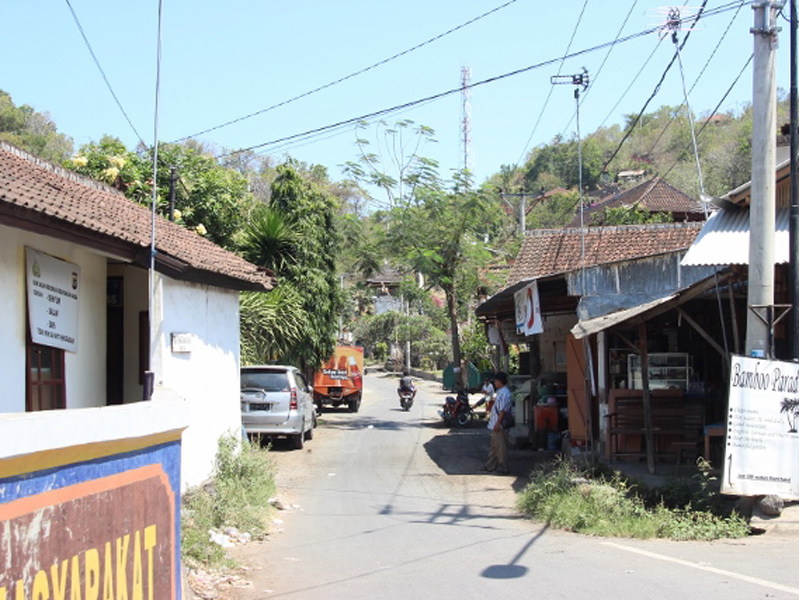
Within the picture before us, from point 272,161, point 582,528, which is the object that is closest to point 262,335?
point 582,528

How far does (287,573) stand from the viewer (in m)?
7.99

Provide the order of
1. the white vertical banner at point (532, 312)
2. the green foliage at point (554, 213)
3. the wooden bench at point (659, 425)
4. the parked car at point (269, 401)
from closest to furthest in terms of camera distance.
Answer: the wooden bench at point (659, 425), the white vertical banner at point (532, 312), the parked car at point (269, 401), the green foliage at point (554, 213)

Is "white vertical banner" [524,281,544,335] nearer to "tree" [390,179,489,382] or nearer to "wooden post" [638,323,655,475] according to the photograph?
"wooden post" [638,323,655,475]

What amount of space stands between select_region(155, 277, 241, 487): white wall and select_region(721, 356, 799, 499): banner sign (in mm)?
6474

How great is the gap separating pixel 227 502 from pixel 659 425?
23.6ft

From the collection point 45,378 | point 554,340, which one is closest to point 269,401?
point 45,378

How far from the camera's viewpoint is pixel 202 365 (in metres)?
12.3

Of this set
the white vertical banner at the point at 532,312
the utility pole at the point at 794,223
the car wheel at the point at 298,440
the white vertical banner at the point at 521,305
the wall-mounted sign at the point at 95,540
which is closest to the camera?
the wall-mounted sign at the point at 95,540

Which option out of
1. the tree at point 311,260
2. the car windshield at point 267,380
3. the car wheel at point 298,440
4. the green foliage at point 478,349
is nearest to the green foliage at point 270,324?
the tree at point 311,260

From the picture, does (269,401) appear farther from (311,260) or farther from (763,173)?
(763,173)

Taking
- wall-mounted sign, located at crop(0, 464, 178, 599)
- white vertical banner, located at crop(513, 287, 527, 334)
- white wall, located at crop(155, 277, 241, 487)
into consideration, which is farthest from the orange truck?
wall-mounted sign, located at crop(0, 464, 178, 599)

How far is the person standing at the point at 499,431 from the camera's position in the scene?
14.5m

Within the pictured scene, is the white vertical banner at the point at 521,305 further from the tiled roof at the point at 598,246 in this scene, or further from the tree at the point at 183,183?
the tree at the point at 183,183

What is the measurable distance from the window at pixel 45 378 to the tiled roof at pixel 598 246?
14398mm
